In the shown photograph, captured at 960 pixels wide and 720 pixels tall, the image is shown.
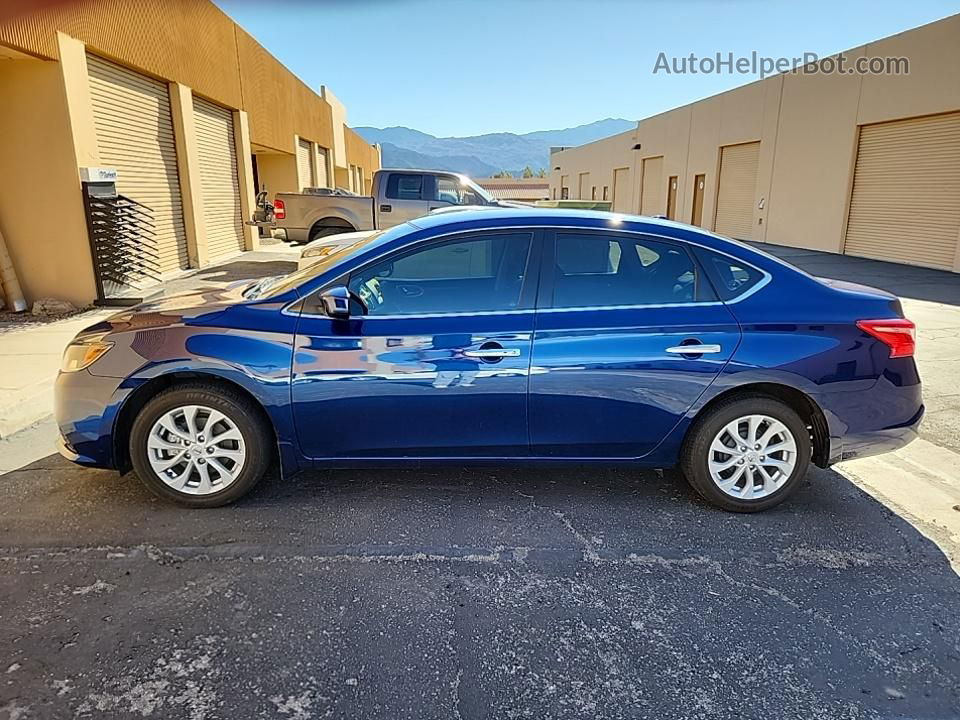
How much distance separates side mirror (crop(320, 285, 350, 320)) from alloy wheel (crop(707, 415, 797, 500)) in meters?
2.16

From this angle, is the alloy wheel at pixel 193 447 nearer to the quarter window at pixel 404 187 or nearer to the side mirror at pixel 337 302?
the side mirror at pixel 337 302

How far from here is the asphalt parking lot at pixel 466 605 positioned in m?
2.41

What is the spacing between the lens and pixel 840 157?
19047 mm

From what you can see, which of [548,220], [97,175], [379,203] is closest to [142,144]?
[97,175]

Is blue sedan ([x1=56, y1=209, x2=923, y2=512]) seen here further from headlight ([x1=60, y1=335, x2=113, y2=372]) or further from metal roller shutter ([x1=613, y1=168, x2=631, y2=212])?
metal roller shutter ([x1=613, y1=168, x2=631, y2=212])

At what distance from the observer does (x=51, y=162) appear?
8.73m

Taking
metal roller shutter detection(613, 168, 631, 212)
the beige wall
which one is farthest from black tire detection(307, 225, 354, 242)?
metal roller shutter detection(613, 168, 631, 212)

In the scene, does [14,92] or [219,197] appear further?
[219,197]

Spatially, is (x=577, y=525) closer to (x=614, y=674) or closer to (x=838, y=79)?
(x=614, y=674)

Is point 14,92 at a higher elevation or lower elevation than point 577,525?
higher

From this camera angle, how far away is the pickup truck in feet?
43.4

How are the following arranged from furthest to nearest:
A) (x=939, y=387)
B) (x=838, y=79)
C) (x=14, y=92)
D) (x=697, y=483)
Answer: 1. (x=838, y=79)
2. (x=14, y=92)
3. (x=939, y=387)
4. (x=697, y=483)

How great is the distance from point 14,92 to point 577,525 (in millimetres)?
9229

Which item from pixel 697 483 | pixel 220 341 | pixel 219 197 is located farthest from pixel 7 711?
pixel 219 197
